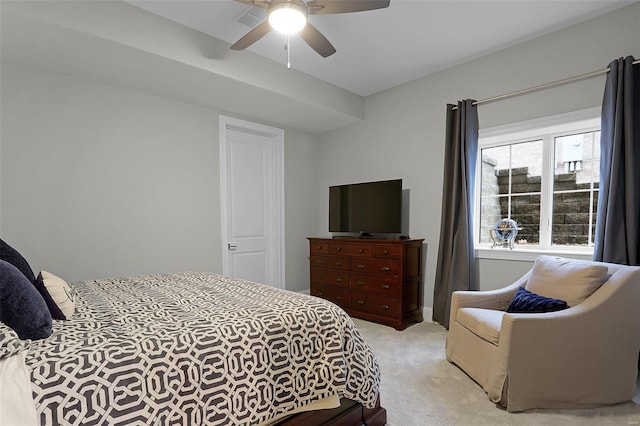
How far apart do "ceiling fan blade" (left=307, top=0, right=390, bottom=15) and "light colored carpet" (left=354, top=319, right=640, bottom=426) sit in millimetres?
2387

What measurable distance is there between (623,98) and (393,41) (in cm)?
180

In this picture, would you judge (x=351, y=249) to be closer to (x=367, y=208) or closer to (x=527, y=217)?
(x=367, y=208)

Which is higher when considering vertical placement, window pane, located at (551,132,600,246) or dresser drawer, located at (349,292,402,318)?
window pane, located at (551,132,600,246)

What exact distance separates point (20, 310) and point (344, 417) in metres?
1.46

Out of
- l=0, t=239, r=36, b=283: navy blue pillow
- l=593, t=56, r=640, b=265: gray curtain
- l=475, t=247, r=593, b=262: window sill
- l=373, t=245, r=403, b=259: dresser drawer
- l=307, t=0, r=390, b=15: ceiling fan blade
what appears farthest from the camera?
l=373, t=245, r=403, b=259: dresser drawer

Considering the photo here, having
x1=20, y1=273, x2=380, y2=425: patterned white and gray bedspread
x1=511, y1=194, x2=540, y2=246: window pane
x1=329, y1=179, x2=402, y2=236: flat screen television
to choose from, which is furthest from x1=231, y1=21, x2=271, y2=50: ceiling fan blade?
x1=511, y1=194, x2=540, y2=246: window pane

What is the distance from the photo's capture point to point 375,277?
11.6ft

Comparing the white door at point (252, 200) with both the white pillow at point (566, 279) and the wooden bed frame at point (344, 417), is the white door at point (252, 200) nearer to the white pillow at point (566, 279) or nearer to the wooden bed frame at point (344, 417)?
the wooden bed frame at point (344, 417)

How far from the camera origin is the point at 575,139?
297 cm

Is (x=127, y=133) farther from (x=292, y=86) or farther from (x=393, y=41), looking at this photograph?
(x=393, y=41)

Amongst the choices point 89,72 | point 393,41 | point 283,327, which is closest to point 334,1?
point 393,41

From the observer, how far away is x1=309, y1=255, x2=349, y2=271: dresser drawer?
3834 mm

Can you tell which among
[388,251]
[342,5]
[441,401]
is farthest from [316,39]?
[441,401]

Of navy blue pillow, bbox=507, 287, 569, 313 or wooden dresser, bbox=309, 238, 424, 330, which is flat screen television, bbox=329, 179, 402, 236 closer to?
wooden dresser, bbox=309, 238, 424, 330
